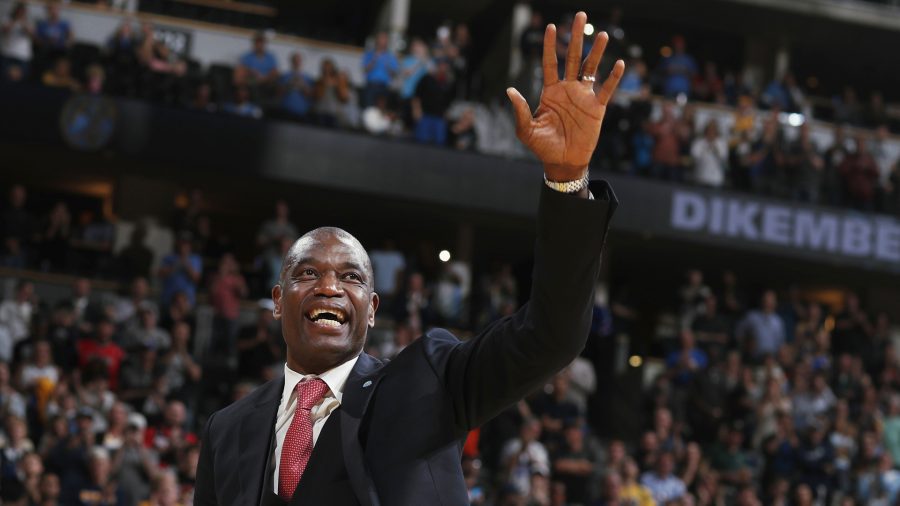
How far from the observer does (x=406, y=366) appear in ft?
9.71

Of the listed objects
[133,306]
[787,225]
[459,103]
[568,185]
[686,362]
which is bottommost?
[686,362]

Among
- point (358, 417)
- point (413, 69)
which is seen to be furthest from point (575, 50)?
point (413, 69)

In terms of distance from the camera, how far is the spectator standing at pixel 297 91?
1642cm

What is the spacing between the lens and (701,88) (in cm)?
2006

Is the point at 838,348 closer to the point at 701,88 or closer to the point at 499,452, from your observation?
the point at 701,88

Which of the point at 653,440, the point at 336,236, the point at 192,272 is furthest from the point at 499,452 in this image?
the point at 336,236

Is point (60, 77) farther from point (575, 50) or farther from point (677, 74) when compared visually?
point (575, 50)

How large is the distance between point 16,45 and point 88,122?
1.16 m

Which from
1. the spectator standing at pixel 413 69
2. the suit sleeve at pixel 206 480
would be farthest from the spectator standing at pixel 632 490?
the suit sleeve at pixel 206 480

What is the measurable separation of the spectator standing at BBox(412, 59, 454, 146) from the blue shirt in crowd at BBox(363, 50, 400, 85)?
0.47 meters

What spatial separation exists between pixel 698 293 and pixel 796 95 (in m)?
4.80

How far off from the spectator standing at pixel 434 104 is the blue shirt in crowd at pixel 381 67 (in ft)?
1.54

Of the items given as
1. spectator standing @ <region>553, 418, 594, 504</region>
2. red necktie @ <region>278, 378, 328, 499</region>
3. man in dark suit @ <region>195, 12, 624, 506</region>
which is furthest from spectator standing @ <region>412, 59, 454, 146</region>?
red necktie @ <region>278, 378, 328, 499</region>

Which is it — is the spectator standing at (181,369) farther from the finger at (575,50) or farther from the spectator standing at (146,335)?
the finger at (575,50)
